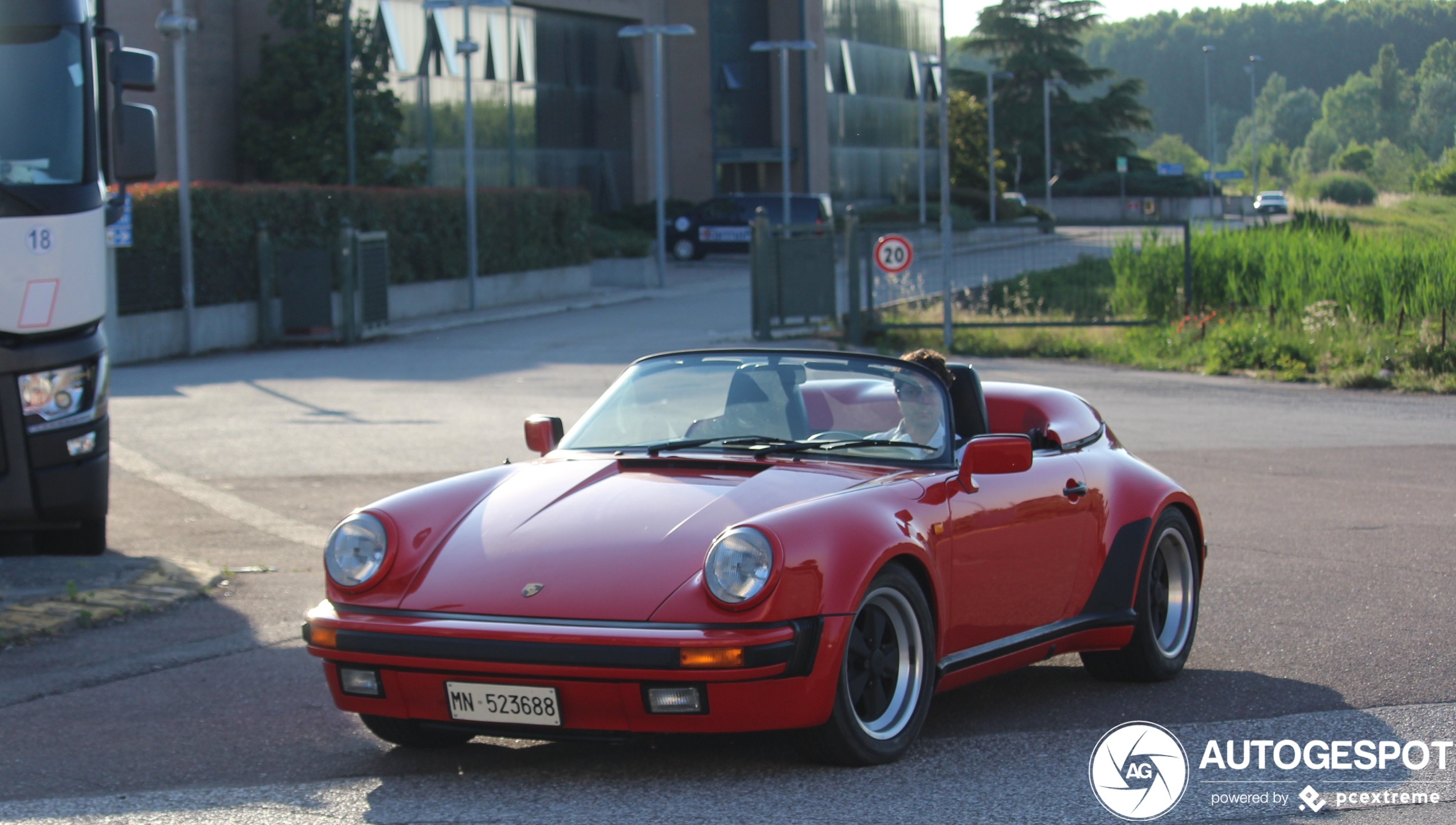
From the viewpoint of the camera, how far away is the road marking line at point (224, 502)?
1039 centimetres

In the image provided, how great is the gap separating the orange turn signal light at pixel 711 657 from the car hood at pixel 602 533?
189mm

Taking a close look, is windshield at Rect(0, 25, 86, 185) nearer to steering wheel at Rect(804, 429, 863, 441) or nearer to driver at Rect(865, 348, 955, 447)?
steering wheel at Rect(804, 429, 863, 441)

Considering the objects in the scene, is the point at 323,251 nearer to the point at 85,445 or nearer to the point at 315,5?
the point at 315,5

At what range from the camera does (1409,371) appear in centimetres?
1925

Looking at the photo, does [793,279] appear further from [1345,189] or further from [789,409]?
[789,409]

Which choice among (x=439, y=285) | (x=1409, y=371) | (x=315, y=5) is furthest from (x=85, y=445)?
(x=315, y=5)

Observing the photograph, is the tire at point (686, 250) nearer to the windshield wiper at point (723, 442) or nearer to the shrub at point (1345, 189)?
the shrub at point (1345, 189)

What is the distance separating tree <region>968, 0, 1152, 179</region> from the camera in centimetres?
9412

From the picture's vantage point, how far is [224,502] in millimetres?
11711

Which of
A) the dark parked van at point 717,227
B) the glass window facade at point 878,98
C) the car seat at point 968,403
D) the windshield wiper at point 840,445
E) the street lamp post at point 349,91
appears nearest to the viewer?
the windshield wiper at point 840,445

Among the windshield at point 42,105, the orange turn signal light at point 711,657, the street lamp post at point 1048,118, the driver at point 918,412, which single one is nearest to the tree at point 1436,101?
the windshield at point 42,105

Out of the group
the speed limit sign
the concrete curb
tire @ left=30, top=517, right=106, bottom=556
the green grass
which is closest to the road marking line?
the concrete curb

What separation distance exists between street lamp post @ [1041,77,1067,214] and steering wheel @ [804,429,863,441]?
76.8 m

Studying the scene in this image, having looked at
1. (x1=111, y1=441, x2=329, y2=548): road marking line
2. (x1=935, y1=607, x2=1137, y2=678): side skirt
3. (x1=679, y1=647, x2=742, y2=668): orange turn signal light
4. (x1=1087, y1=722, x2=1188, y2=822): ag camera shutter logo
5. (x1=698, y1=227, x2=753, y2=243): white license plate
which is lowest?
(x1=1087, y1=722, x2=1188, y2=822): ag camera shutter logo
